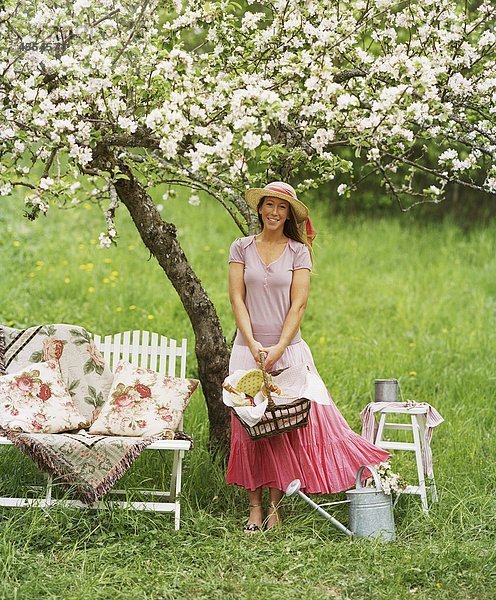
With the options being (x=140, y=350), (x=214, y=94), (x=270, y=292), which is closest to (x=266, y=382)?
(x=270, y=292)

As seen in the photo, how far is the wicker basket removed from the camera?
3850mm

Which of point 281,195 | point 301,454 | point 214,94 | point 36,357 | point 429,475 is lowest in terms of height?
point 429,475

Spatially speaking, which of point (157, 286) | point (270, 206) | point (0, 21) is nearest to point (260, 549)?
point (270, 206)

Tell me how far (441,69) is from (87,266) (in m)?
5.31

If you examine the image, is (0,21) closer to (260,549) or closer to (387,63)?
(387,63)

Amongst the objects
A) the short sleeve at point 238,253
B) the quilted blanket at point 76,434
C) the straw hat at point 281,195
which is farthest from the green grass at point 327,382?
the straw hat at point 281,195

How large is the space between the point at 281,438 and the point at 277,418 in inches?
12.9

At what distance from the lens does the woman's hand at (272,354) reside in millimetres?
4039

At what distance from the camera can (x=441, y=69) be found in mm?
3881

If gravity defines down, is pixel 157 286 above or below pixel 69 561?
above

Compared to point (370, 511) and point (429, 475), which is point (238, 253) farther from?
point (429, 475)

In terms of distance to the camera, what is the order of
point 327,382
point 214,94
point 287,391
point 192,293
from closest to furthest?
point 214,94 < point 287,391 < point 192,293 < point 327,382

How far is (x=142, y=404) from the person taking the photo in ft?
14.6

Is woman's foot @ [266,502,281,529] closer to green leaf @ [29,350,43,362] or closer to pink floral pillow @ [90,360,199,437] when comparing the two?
pink floral pillow @ [90,360,199,437]
